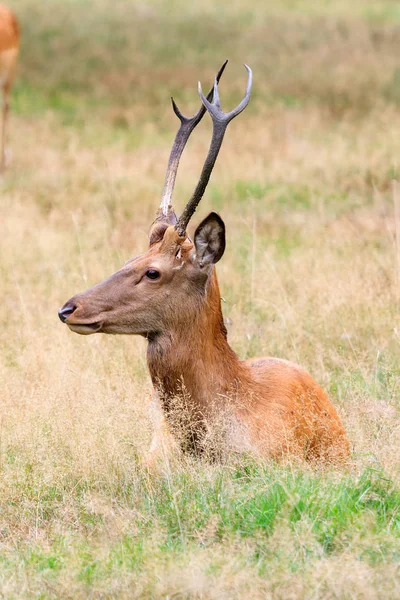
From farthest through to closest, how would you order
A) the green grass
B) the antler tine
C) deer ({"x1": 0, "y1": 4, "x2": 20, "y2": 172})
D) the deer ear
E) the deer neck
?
deer ({"x1": 0, "y1": 4, "x2": 20, "y2": 172}) → the antler tine → the deer neck → the deer ear → the green grass

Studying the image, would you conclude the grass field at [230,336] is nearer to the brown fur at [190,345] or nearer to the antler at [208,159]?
the brown fur at [190,345]

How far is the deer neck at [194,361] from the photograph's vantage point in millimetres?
5523

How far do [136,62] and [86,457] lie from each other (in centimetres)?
1722

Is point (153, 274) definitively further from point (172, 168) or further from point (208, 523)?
point (208, 523)

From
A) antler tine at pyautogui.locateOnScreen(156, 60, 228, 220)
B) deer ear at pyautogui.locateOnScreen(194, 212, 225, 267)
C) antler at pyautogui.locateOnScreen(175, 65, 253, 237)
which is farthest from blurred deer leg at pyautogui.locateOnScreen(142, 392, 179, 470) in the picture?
antler tine at pyautogui.locateOnScreen(156, 60, 228, 220)

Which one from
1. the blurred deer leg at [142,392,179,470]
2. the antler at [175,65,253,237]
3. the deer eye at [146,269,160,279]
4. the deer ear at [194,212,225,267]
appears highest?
the antler at [175,65,253,237]

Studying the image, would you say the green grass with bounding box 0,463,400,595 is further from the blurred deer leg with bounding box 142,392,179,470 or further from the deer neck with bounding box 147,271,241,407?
the deer neck with bounding box 147,271,241,407

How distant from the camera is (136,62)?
71.8 feet

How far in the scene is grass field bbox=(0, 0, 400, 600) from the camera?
4535 millimetres

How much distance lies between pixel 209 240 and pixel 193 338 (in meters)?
0.50

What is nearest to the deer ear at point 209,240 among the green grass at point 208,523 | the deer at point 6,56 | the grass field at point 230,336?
the grass field at point 230,336

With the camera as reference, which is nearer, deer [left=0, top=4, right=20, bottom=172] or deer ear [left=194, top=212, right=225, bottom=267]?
deer ear [left=194, top=212, right=225, bottom=267]

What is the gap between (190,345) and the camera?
5.57 m

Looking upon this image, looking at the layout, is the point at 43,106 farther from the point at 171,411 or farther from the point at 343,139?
the point at 171,411
